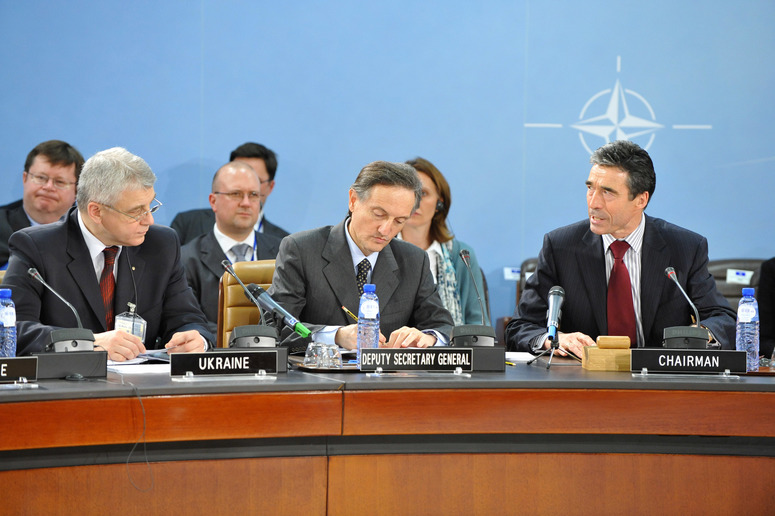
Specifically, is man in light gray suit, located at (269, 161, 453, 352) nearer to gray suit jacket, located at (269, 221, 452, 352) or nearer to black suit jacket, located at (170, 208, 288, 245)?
gray suit jacket, located at (269, 221, 452, 352)

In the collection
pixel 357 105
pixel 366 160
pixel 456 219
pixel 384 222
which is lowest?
pixel 384 222

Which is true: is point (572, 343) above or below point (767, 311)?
below

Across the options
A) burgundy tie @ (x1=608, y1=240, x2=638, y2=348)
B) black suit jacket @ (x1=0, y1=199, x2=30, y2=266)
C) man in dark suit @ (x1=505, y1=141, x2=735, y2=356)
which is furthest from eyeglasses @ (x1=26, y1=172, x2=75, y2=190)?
burgundy tie @ (x1=608, y1=240, x2=638, y2=348)

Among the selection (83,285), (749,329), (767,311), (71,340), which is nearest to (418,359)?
(71,340)

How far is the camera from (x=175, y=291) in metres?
3.04

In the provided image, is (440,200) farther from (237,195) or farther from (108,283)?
(108,283)

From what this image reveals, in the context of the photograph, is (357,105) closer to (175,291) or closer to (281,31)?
(281,31)

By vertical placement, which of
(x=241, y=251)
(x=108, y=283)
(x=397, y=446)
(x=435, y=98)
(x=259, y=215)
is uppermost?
(x=435, y=98)

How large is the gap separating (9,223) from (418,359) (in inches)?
120

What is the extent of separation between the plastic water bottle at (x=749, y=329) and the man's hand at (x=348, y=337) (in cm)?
112

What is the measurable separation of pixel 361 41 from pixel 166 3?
1.25 m

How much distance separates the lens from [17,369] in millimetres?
1959

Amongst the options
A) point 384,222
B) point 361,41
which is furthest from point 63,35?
point 384,222

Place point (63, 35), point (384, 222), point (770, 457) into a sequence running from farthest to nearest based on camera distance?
point (63, 35)
point (384, 222)
point (770, 457)
